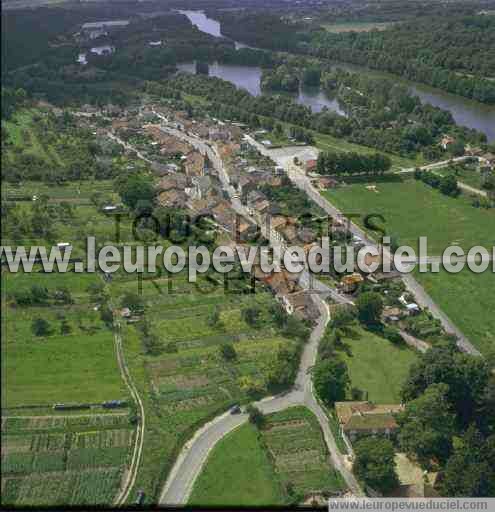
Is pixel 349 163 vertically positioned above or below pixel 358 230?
above

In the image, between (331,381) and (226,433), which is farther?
(331,381)

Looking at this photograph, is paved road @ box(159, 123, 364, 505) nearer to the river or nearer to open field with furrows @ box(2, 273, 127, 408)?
open field with furrows @ box(2, 273, 127, 408)

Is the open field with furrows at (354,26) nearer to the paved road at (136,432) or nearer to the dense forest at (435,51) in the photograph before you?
the dense forest at (435,51)

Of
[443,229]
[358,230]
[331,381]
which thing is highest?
[443,229]

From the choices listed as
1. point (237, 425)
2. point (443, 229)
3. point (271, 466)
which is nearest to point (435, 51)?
point (443, 229)

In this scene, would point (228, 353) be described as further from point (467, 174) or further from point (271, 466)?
point (467, 174)

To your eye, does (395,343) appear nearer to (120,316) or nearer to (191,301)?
(191,301)

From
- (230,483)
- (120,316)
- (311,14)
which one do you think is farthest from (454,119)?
(311,14)
